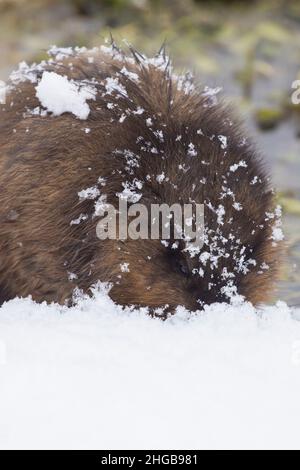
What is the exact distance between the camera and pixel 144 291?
3.51m

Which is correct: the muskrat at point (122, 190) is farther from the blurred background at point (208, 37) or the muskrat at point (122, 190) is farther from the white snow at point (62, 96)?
the blurred background at point (208, 37)

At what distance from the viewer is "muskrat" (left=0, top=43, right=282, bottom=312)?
11.4 ft

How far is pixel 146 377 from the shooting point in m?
3.06

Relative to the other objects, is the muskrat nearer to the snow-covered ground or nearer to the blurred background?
the snow-covered ground

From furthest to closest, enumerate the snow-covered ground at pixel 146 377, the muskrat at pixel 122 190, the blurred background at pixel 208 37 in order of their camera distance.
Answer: the blurred background at pixel 208 37
the muskrat at pixel 122 190
the snow-covered ground at pixel 146 377

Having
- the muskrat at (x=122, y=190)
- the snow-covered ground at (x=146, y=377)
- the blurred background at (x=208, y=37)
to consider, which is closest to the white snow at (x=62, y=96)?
the muskrat at (x=122, y=190)

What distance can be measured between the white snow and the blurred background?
2.77m

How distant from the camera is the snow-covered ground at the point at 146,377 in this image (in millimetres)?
2791

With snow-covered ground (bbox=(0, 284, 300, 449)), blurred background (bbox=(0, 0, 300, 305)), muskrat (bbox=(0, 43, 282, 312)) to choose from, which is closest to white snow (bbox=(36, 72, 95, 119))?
muskrat (bbox=(0, 43, 282, 312))

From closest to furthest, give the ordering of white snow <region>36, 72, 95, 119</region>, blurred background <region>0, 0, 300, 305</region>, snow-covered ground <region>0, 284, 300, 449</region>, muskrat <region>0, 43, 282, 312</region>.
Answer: snow-covered ground <region>0, 284, 300, 449</region>
muskrat <region>0, 43, 282, 312</region>
white snow <region>36, 72, 95, 119</region>
blurred background <region>0, 0, 300, 305</region>

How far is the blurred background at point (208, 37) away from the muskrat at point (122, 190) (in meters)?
2.65

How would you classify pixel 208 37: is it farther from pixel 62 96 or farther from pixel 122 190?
pixel 122 190

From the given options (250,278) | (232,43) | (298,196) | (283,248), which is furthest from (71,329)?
(232,43)

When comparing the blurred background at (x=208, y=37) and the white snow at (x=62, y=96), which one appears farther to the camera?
the blurred background at (x=208, y=37)
